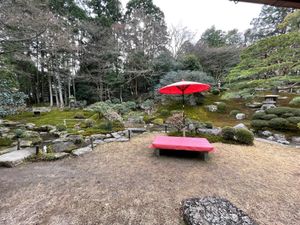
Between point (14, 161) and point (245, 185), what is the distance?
421cm

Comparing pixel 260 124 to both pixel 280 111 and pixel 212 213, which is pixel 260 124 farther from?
pixel 212 213

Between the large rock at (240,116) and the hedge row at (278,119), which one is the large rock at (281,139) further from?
the large rock at (240,116)

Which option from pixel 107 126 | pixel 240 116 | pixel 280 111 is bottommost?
pixel 107 126

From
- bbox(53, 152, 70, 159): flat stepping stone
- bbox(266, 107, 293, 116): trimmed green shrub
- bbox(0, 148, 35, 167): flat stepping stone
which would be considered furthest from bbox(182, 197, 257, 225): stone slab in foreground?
bbox(266, 107, 293, 116): trimmed green shrub

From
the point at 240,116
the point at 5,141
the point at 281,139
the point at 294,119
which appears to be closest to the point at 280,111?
the point at 294,119

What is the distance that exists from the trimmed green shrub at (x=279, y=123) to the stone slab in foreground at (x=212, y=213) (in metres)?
4.98

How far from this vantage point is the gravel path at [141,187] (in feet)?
5.95

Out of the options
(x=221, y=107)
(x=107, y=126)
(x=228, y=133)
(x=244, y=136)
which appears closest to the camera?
(x=244, y=136)

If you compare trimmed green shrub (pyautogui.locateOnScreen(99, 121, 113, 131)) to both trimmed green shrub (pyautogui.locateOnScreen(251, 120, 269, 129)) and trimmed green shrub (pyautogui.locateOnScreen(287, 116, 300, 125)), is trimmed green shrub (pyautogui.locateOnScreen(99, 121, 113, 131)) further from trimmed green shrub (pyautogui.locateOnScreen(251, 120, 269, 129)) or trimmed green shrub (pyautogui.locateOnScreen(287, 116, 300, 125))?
trimmed green shrub (pyautogui.locateOnScreen(287, 116, 300, 125))

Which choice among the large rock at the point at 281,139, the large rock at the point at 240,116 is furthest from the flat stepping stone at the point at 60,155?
the large rock at the point at 240,116

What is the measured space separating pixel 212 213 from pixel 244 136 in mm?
3394

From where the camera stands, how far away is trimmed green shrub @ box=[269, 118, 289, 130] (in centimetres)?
537

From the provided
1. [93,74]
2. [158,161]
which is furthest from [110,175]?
[93,74]

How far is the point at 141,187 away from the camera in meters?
2.36
